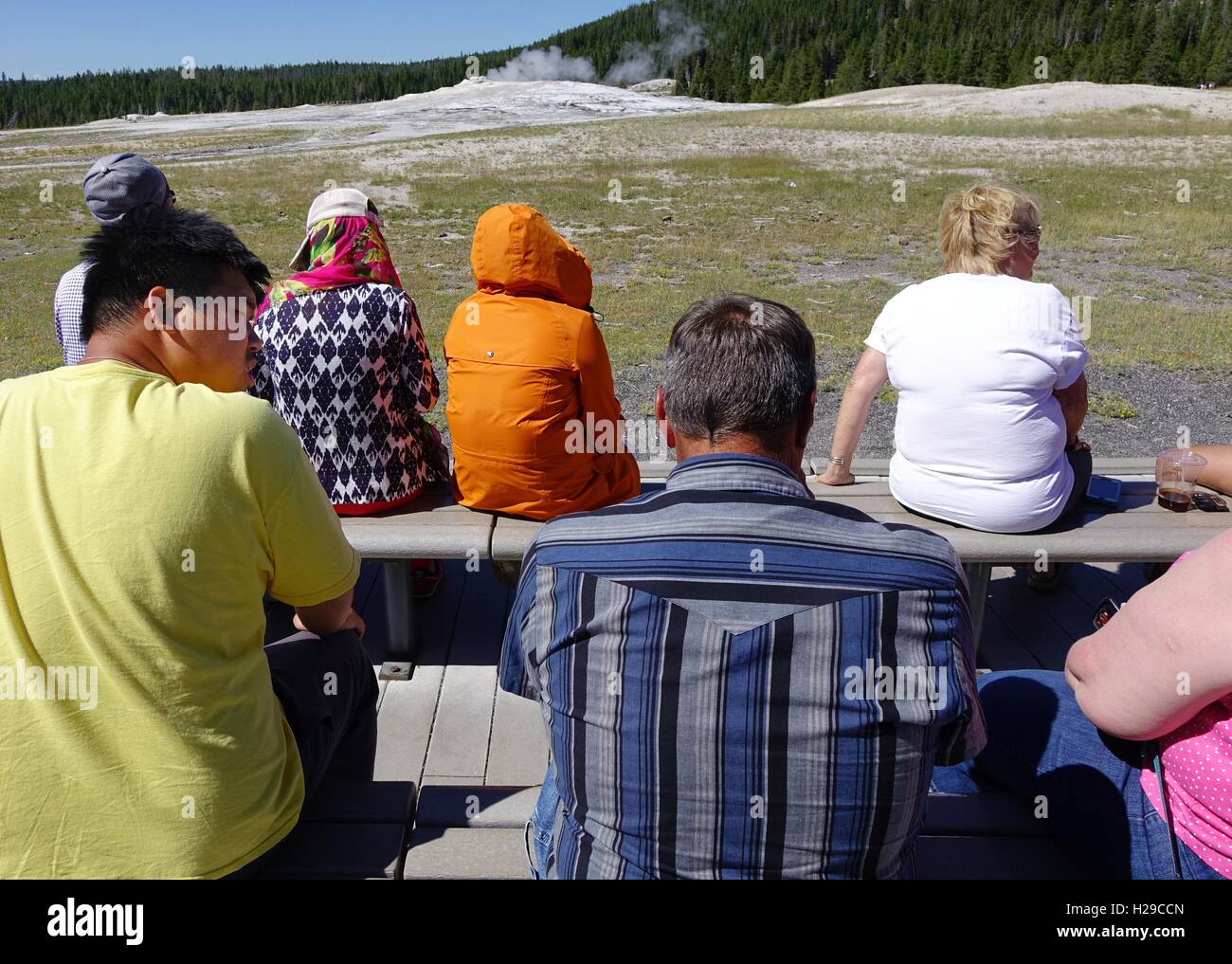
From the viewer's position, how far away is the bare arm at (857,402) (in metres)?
3.49

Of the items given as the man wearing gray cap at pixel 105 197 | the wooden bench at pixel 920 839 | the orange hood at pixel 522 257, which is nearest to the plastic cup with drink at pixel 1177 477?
the wooden bench at pixel 920 839

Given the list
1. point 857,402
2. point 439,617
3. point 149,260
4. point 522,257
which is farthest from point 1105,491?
point 149,260

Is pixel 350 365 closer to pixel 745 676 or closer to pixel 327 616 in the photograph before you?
pixel 327 616

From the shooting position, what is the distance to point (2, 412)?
157 cm

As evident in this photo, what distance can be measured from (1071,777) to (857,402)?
177 cm

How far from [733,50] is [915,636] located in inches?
3735

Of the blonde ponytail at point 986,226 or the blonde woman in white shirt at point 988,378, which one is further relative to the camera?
the blonde ponytail at point 986,226

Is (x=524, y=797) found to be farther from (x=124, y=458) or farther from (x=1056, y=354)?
(x=1056, y=354)

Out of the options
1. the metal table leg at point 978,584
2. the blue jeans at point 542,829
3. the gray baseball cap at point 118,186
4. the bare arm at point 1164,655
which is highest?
the gray baseball cap at point 118,186

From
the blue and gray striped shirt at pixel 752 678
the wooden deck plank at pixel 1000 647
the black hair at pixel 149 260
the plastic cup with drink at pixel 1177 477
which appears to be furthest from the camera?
the wooden deck plank at pixel 1000 647

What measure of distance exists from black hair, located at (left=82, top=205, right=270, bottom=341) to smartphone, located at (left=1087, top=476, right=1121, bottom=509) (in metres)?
2.90

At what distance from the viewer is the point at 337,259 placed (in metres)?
3.34

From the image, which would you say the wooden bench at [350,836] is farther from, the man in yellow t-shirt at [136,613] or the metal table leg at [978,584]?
the metal table leg at [978,584]
